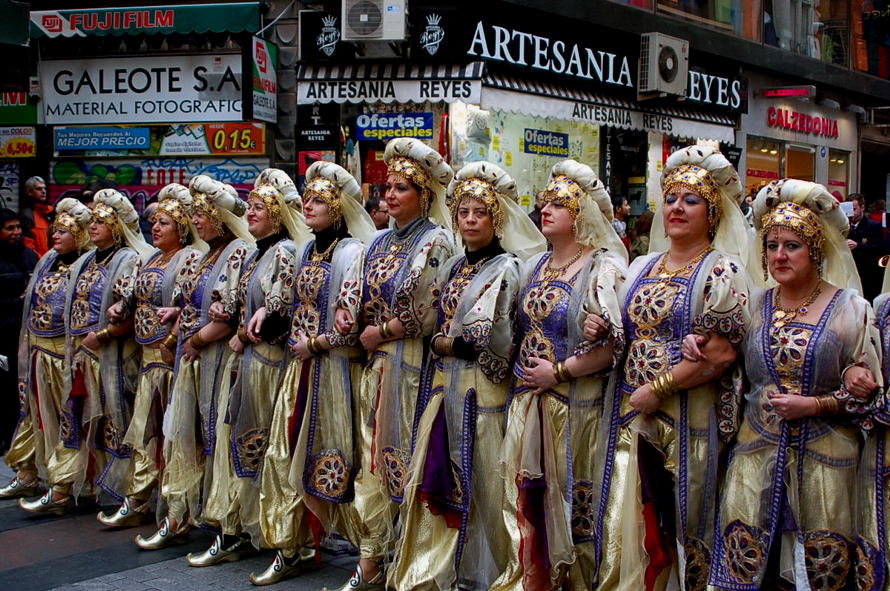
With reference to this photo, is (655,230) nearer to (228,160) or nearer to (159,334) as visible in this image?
(159,334)

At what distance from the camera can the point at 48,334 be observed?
6.99 meters

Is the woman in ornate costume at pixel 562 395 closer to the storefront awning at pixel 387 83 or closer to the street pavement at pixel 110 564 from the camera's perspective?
the street pavement at pixel 110 564

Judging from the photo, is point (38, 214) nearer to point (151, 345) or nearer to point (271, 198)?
point (151, 345)

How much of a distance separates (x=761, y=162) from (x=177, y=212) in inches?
554

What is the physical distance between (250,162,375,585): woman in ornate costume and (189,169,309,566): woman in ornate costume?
0.12m

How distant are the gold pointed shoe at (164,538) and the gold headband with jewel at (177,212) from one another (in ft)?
5.97

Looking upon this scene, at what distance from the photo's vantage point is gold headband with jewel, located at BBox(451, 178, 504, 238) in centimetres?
481

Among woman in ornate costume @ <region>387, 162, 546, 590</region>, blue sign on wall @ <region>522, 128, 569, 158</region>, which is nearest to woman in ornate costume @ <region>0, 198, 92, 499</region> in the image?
woman in ornate costume @ <region>387, 162, 546, 590</region>

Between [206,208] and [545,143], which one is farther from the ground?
[545,143]

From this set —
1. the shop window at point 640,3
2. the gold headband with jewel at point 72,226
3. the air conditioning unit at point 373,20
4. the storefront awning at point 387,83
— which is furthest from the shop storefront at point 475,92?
the gold headband with jewel at point 72,226

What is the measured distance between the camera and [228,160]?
494 inches

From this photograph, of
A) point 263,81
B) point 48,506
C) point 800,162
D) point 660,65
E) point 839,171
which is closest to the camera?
point 48,506

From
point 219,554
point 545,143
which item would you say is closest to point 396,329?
point 219,554

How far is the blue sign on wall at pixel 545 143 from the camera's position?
1366 cm
